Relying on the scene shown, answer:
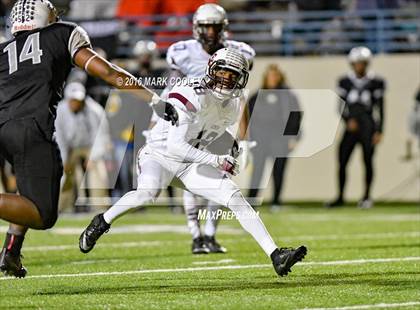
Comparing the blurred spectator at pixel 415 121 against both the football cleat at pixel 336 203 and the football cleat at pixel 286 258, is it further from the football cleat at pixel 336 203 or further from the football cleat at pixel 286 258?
→ the football cleat at pixel 286 258

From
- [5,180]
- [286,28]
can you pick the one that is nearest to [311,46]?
[286,28]

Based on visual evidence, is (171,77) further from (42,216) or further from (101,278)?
(42,216)

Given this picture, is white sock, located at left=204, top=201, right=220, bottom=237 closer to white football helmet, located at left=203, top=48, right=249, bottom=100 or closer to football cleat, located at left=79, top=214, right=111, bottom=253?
football cleat, located at left=79, top=214, right=111, bottom=253

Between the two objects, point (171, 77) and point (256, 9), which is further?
point (256, 9)

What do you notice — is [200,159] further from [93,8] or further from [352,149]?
[93,8]

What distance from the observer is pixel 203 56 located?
27.0 ft

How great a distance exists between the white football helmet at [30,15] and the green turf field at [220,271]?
4.61 ft

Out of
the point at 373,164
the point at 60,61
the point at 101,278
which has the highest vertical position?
the point at 60,61

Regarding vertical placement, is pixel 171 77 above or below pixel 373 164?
above

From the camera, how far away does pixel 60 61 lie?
5.89 metres

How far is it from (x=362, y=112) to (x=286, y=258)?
7.28m

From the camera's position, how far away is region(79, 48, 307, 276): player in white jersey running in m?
6.30

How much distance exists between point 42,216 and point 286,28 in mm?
9281

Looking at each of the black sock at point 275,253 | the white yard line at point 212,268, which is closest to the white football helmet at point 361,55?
the white yard line at point 212,268
